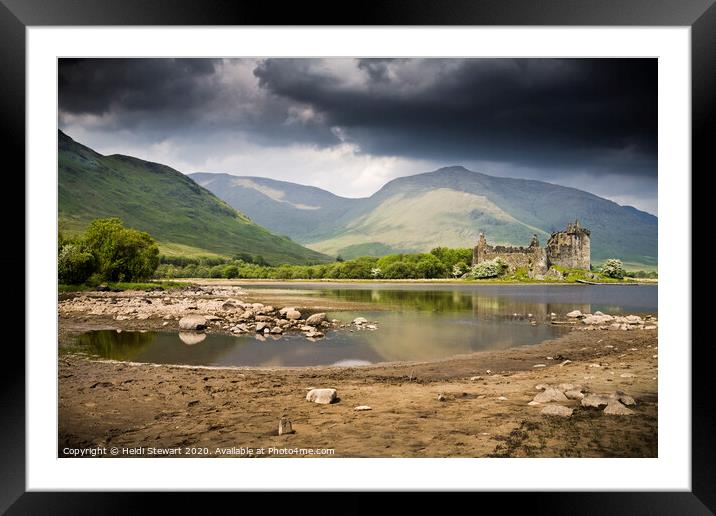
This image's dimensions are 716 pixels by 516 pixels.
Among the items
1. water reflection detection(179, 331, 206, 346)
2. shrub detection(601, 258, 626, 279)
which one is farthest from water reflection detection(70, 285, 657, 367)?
shrub detection(601, 258, 626, 279)

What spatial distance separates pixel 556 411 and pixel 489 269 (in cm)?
611

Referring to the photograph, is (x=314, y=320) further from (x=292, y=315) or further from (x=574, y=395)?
(x=574, y=395)

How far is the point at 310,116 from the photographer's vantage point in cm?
479

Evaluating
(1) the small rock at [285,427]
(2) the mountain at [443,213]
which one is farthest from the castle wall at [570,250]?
(1) the small rock at [285,427]

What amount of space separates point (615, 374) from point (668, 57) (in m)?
2.85

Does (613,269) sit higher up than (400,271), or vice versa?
(613,269)

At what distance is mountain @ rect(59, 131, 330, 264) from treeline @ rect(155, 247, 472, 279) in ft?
1.03

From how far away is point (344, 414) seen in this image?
10.5 feet

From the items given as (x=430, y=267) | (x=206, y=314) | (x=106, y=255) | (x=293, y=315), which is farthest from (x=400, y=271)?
(x=106, y=255)

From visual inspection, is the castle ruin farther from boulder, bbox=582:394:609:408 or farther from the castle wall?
boulder, bbox=582:394:609:408

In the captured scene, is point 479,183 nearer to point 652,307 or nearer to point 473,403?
point 652,307

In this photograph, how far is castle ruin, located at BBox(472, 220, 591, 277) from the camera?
6.34 meters

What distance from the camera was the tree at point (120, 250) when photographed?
4793 millimetres

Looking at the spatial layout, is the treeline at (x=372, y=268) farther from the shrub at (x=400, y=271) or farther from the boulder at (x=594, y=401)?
the boulder at (x=594, y=401)
